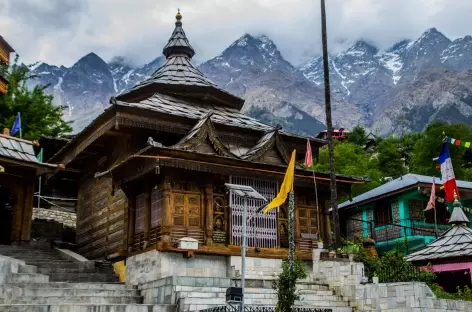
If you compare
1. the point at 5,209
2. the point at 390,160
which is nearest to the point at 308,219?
the point at 5,209

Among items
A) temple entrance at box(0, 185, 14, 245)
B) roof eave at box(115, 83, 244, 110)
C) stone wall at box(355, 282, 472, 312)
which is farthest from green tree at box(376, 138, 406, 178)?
stone wall at box(355, 282, 472, 312)

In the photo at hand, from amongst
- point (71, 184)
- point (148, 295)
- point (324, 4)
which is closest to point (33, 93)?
point (71, 184)

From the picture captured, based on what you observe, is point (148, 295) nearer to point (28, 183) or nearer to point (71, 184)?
point (28, 183)

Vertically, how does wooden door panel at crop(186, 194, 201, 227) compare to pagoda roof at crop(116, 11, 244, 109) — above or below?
below

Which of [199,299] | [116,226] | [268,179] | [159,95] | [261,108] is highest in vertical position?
[261,108]

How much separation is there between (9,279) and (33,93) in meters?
20.5

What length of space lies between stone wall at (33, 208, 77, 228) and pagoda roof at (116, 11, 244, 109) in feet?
24.4

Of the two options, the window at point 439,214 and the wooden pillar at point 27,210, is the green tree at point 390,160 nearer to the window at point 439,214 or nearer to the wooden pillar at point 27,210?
the window at point 439,214

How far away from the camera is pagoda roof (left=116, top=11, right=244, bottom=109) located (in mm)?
24984

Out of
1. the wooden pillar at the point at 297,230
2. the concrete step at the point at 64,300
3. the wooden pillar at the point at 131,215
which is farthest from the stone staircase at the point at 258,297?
the wooden pillar at the point at 131,215

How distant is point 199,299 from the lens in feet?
Answer: 49.7

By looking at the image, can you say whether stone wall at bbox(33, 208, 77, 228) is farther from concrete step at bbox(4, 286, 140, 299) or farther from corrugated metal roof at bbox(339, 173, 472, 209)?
corrugated metal roof at bbox(339, 173, 472, 209)

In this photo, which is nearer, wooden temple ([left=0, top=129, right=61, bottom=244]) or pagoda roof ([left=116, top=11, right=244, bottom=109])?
wooden temple ([left=0, top=129, right=61, bottom=244])

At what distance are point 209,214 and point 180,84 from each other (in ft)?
25.5
